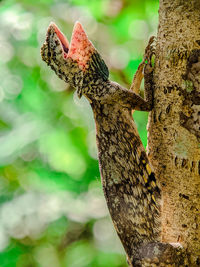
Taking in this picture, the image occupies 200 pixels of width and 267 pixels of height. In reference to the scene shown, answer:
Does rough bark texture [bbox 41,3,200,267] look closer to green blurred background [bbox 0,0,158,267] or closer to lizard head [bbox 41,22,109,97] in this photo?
lizard head [bbox 41,22,109,97]

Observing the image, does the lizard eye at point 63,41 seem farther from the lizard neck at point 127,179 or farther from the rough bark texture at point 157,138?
the lizard neck at point 127,179

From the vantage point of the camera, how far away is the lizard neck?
234 centimetres

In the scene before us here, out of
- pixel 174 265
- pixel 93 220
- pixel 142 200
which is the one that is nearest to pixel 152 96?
pixel 142 200

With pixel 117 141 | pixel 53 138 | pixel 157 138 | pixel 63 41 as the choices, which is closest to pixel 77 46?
pixel 63 41

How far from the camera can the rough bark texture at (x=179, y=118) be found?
79.7 inches

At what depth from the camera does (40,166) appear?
4.00 m

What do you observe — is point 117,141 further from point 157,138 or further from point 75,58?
point 75,58

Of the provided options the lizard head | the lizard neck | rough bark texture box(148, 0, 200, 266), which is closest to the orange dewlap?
the lizard head

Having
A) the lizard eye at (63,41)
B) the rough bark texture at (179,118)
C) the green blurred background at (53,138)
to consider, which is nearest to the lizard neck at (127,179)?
the rough bark texture at (179,118)

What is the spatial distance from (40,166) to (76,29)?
181 cm

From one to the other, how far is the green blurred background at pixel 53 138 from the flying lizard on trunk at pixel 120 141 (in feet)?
3.19

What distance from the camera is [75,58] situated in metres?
2.68

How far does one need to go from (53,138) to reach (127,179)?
144cm

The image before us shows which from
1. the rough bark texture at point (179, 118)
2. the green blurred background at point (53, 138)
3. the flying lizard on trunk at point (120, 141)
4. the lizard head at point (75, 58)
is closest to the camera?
the rough bark texture at point (179, 118)
